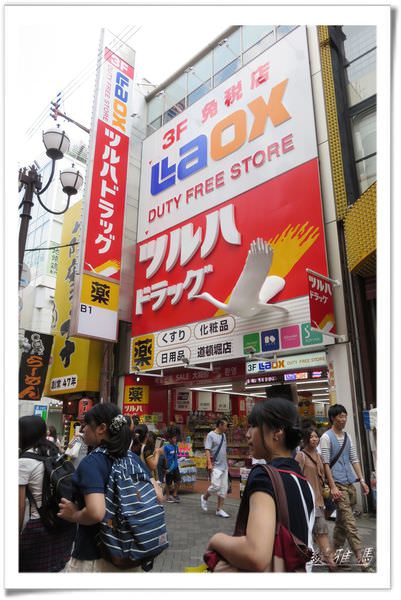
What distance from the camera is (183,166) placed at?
496 inches

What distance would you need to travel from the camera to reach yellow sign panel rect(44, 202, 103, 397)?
44.8 ft

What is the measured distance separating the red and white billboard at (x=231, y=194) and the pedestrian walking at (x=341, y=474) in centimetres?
422

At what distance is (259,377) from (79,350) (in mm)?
7102

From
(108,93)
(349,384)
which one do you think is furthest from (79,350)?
(349,384)

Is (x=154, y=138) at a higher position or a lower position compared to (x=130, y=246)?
higher

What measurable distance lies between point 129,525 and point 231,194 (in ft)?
31.8

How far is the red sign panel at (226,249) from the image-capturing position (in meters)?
8.99

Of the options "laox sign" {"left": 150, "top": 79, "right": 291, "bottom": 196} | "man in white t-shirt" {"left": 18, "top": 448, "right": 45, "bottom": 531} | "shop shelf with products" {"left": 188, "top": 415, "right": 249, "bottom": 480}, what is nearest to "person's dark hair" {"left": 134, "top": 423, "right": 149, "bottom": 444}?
"man in white t-shirt" {"left": 18, "top": 448, "right": 45, "bottom": 531}

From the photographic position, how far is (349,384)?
309 inches

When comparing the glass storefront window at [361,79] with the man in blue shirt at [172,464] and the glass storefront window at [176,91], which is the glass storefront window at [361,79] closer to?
the glass storefront window at [176,91]

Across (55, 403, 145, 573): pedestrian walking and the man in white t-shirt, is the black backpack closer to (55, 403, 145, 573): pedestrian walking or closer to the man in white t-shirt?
the man in white t-shirt

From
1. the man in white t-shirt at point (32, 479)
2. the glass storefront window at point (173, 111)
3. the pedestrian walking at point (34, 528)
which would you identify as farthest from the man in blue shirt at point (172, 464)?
the glass storefront window at point (173, 111)

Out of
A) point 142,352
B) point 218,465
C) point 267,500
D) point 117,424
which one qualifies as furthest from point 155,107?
point 267,500
